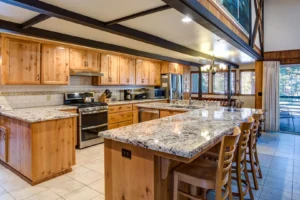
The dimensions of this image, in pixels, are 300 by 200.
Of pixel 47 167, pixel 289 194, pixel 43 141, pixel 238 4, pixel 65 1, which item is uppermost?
pixel 238 4

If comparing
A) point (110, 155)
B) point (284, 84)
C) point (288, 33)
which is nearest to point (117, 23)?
point (110, 155)

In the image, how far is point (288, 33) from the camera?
231 inches

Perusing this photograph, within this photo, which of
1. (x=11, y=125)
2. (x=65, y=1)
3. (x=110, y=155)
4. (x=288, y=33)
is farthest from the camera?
(x=288, y=33)

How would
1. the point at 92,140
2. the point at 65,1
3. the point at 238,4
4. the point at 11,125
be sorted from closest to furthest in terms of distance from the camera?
the point at 65,1 → the point at 11,125 → the point at 238,4 → the point at 92,140

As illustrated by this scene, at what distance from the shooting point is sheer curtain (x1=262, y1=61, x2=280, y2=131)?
19.7 feet

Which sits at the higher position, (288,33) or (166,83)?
(288,33)

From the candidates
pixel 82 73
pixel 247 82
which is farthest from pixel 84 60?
pixel 247 82

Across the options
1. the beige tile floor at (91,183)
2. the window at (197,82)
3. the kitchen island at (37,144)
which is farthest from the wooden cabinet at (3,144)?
the window at (197,82)

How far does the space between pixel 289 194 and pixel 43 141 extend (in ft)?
10.9

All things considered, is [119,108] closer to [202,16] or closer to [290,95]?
[202,16]

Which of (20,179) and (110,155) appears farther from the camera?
(20,179)

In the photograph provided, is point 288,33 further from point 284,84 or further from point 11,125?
point 11,125

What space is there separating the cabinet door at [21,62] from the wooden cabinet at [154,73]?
145 inches

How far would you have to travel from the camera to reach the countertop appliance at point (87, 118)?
430 cm
